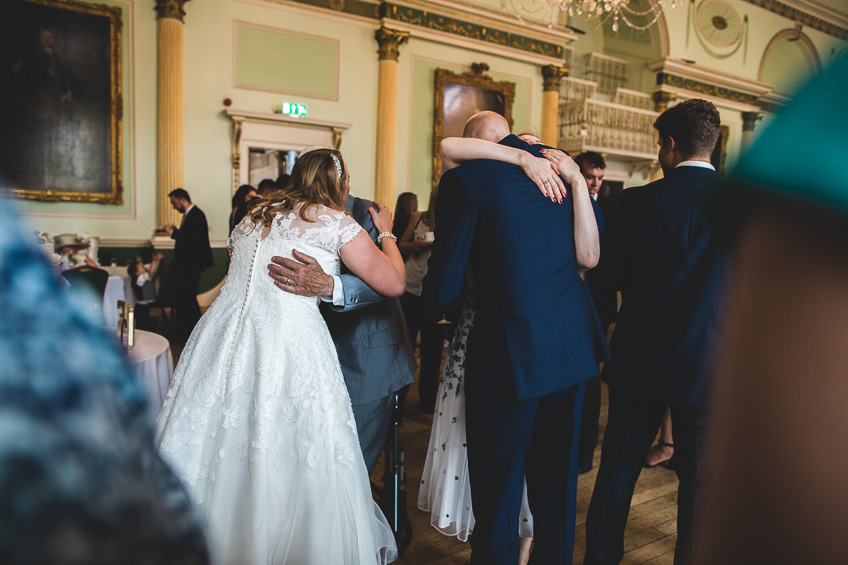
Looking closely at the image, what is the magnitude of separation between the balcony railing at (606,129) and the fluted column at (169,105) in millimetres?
7642

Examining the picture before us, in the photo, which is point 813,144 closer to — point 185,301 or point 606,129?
point 185,301

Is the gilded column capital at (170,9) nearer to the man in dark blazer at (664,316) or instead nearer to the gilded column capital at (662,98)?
the man in dark blazer at (664,316)

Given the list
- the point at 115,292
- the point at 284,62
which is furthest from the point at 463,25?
the point at 115,292

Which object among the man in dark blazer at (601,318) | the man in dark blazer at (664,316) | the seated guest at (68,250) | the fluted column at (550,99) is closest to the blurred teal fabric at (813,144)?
the man in dark blazer at (664,316)

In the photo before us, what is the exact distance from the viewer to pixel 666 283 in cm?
203

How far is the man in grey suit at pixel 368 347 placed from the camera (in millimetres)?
2127

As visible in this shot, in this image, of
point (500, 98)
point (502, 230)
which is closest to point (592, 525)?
point (502, 230)

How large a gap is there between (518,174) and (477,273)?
1.23ft

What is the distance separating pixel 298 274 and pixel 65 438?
70.6 inches

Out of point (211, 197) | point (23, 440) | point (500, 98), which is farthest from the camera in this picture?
point (500, 98)

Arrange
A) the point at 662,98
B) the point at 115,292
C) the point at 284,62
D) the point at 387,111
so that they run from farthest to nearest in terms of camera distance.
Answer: the point at 662,98
the point at 387,111
the point at 284,62
the point at 115,292

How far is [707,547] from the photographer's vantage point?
331 mm

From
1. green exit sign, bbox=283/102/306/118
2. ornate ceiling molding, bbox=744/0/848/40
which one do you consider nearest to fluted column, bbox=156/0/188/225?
green exit sign, bbox=283/102/306/118

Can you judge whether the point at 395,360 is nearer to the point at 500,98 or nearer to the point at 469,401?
the point at 469,401
